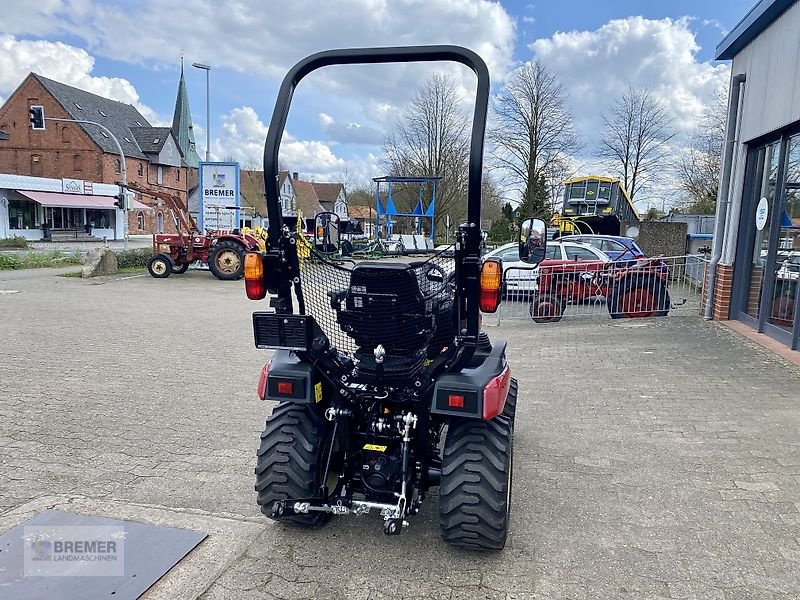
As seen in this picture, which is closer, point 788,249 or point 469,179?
point 469,179

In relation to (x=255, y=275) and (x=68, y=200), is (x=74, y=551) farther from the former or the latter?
(x=68, y=200)

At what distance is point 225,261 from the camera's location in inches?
714

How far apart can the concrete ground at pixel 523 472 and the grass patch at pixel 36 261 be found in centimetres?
1355

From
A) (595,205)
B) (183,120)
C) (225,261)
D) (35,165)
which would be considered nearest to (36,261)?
(225,261)

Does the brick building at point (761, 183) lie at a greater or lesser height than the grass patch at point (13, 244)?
greater

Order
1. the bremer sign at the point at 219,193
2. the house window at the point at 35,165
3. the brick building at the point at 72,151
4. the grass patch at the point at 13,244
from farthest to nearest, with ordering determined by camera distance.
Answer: the house window at the point at 35,165 < the brick building at the point at 72,151 < the grass patch at the point at 13,244 < the bremer sign at the point at 219,193

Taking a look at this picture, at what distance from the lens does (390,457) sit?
323 cm

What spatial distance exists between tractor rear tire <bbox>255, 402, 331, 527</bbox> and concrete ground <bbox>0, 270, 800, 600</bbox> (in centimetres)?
26

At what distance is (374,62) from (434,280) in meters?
1.25

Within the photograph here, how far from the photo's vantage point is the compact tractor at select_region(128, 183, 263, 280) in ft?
59.4

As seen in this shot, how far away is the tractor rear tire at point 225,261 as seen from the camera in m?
18.1

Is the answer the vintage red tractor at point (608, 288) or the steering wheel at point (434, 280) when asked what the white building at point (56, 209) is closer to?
the vintage red tractor at point (608, 288)

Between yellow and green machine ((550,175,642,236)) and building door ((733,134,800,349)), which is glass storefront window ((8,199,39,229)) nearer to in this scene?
yellow and green machine ((550,175,642,236))

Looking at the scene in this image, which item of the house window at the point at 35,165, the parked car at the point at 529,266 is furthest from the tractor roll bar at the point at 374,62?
the house window at the point at 35,165
